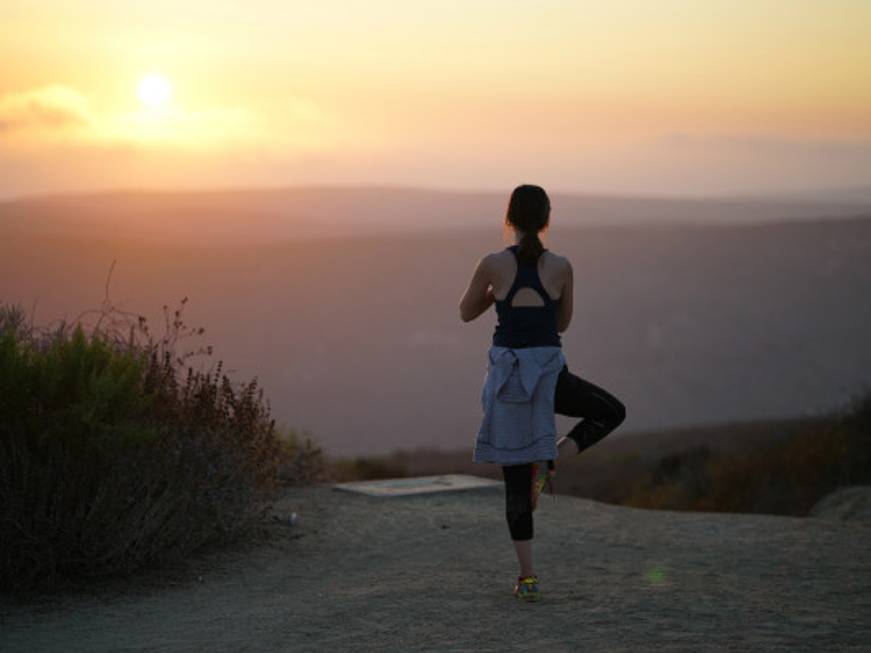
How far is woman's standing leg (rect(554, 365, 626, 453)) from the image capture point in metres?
6.64

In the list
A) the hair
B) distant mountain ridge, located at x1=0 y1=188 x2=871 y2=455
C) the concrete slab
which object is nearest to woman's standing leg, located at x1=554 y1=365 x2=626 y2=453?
the hair

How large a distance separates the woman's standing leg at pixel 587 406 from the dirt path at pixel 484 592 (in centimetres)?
92

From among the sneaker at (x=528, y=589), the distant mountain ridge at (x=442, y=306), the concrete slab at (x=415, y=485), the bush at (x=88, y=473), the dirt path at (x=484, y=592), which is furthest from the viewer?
the distant mountain ridge at (x=442, y=306)

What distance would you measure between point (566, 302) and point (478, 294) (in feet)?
1.62

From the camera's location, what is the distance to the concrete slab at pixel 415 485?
1171 centimetres

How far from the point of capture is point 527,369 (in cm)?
651

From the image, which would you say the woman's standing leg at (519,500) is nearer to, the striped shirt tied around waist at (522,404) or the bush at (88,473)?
the striped shirt tied around waist at (522,404)

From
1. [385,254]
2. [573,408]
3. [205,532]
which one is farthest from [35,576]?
[385,254]

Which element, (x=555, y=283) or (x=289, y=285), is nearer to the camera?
(x=555, y=283)

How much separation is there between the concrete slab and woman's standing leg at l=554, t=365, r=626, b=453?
500cm

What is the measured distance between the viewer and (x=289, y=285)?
3652 inches

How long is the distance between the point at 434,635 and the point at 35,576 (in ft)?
9.79

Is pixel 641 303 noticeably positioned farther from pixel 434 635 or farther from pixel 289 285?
pixel 434 635

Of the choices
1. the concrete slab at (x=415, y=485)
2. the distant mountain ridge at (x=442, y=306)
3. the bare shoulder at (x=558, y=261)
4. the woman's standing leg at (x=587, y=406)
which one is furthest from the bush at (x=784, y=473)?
the distant mountain ridge at (x=442, y=306)
